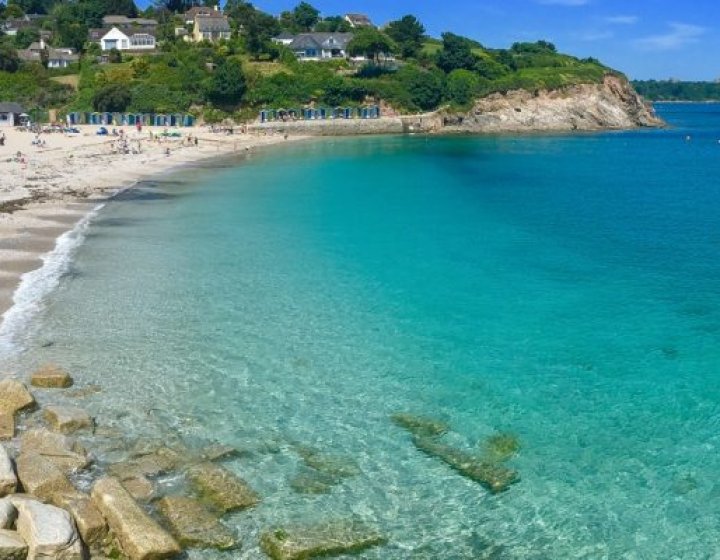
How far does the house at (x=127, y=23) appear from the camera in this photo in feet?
456

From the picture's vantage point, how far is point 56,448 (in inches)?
590

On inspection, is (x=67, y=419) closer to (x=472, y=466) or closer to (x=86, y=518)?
(x=86, y=518)

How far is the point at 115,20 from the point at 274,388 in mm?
141864

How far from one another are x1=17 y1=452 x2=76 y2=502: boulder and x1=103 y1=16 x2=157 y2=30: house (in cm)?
13741

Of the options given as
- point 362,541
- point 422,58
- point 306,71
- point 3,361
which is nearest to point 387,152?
point 306,71

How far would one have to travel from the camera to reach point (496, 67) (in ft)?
445

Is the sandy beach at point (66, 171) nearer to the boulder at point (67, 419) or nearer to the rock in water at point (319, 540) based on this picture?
the boulder at point (67, 419)

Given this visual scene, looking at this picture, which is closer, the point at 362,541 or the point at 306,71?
the point at 362,541

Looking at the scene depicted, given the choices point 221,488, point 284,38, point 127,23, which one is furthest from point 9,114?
point 221,488

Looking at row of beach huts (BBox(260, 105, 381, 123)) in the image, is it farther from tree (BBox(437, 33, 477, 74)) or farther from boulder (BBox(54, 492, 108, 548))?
boulder (BBox(54, 492, 108, 548))

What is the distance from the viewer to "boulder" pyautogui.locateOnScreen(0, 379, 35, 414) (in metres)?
16.8

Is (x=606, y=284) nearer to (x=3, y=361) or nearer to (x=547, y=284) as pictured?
(x=547, y=284)

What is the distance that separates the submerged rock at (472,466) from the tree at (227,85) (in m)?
98.2

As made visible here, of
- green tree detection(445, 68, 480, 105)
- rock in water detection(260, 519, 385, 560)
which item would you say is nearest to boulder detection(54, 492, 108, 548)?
rock in water detection(260, 519, 385, 560)
